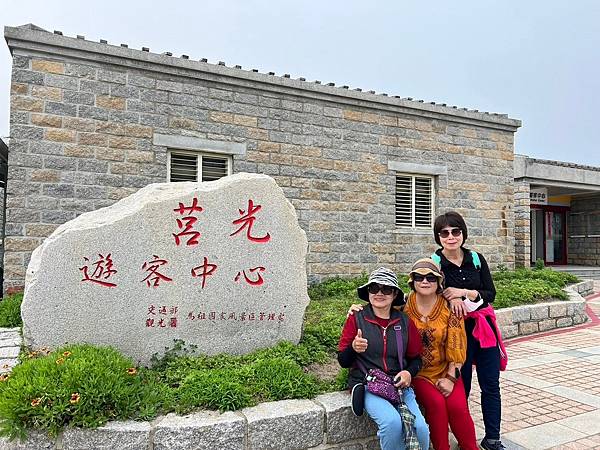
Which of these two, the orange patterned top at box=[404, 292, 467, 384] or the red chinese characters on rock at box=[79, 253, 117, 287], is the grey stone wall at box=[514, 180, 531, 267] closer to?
the orange patterned top at box=[404, 292, 467, 384]

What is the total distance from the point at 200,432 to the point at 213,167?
585 centimetres

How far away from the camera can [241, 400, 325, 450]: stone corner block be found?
3012 mm

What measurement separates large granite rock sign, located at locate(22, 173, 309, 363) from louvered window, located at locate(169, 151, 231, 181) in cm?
376

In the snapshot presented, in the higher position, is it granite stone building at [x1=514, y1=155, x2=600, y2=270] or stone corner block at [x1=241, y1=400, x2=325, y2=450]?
granite stone building at [x1=514, y1=155, x2=600, y2=270]

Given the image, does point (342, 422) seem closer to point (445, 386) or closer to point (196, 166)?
point (445, 386)

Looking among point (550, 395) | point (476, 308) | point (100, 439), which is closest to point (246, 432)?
point (100, 439)

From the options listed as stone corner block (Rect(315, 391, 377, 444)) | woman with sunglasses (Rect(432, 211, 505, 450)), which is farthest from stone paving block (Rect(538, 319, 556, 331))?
stone corner block (Rect(315, 391, 377, 444))

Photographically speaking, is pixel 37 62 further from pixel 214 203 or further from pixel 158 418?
pixel 158 418

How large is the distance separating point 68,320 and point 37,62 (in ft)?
15.8

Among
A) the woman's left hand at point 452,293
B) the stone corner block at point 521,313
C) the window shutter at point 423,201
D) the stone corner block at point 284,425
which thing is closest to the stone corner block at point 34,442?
the stone corner block at point 284,425

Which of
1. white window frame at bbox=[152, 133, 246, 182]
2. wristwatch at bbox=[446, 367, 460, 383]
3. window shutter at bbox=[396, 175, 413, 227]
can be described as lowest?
wristwatch at bbox=[446, 367, 460, 383]

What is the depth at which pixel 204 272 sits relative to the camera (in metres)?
4.11

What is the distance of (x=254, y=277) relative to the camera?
4250 mm

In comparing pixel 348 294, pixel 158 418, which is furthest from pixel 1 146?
pixel 158 418
